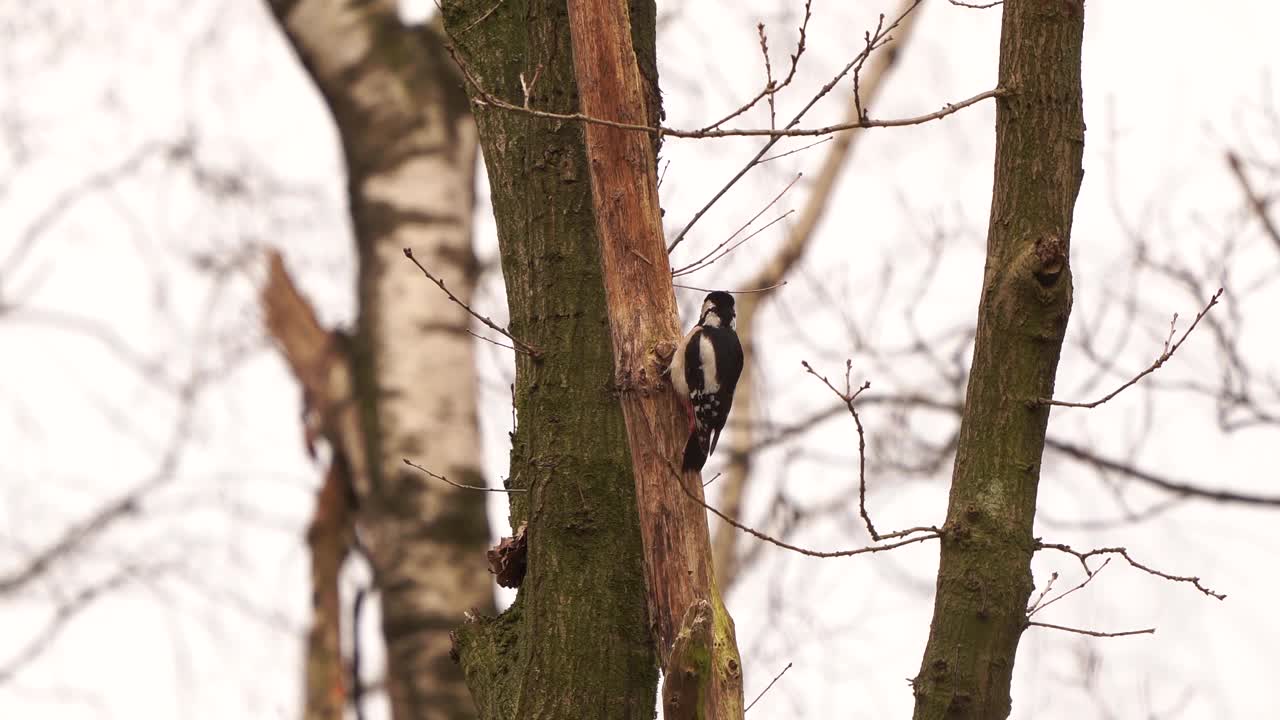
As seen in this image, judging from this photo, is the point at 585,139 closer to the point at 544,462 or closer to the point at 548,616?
the point at 544,462

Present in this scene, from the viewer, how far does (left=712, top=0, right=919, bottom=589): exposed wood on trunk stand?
7691mm

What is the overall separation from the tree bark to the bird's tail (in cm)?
59

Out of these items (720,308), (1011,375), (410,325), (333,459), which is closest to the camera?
(1011,375)

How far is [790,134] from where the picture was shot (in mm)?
2619

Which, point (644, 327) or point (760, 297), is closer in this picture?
point (644, 327)

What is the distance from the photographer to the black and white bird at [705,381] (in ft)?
9.79

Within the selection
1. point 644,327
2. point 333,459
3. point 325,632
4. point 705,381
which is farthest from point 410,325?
point 644,327

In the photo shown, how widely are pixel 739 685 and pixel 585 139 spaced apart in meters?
1.37

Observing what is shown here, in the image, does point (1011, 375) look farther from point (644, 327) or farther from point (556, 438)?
point (556, 438)

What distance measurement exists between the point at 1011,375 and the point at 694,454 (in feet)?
2.47

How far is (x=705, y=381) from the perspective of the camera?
3.31 metres

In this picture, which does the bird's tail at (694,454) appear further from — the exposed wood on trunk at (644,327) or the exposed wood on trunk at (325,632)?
the exposed wood on trunk at (325,632)

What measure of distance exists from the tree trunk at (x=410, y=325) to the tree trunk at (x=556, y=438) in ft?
8.12

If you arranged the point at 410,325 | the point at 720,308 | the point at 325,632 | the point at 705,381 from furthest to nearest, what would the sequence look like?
the point at 325,632 → the point at 410,325 → the point at 720,308 → the point at 705,381
